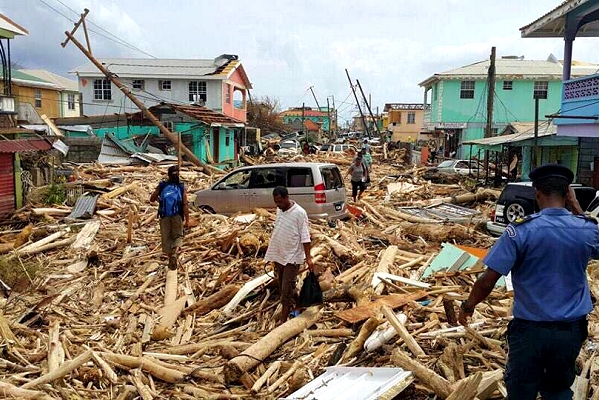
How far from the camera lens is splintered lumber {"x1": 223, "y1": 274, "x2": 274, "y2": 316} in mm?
7997

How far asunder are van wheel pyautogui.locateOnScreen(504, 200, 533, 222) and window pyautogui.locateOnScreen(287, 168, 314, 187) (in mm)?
4774

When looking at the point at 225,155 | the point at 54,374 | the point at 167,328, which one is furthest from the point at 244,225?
the point at 225,155

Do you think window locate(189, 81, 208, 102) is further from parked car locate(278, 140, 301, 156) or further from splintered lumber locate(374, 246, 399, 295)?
splintered lumber locate(374, 246, 399, 295)

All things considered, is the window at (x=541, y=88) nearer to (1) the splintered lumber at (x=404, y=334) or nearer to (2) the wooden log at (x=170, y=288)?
(2) the wooden log at (x=170, y=288)

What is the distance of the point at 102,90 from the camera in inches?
1478

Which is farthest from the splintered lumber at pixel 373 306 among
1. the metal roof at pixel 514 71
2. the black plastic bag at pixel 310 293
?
the metal roof at pixel 514 71

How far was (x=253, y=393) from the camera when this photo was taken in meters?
5.49

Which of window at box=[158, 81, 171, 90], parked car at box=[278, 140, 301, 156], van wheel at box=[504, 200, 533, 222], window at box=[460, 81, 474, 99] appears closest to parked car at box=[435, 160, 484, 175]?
window at box=[460, 81, 474, 99]

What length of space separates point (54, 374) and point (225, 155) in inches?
1265

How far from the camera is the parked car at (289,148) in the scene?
43.5m

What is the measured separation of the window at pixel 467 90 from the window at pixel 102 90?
25201mm

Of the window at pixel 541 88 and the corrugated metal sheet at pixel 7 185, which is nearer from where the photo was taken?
the corrugated metal sheet at pixel 7 185

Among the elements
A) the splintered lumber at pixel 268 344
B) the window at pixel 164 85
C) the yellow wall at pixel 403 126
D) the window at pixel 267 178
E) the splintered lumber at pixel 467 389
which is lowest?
the splintered lumber at pixel 268 344

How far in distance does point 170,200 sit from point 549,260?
7.11 m
